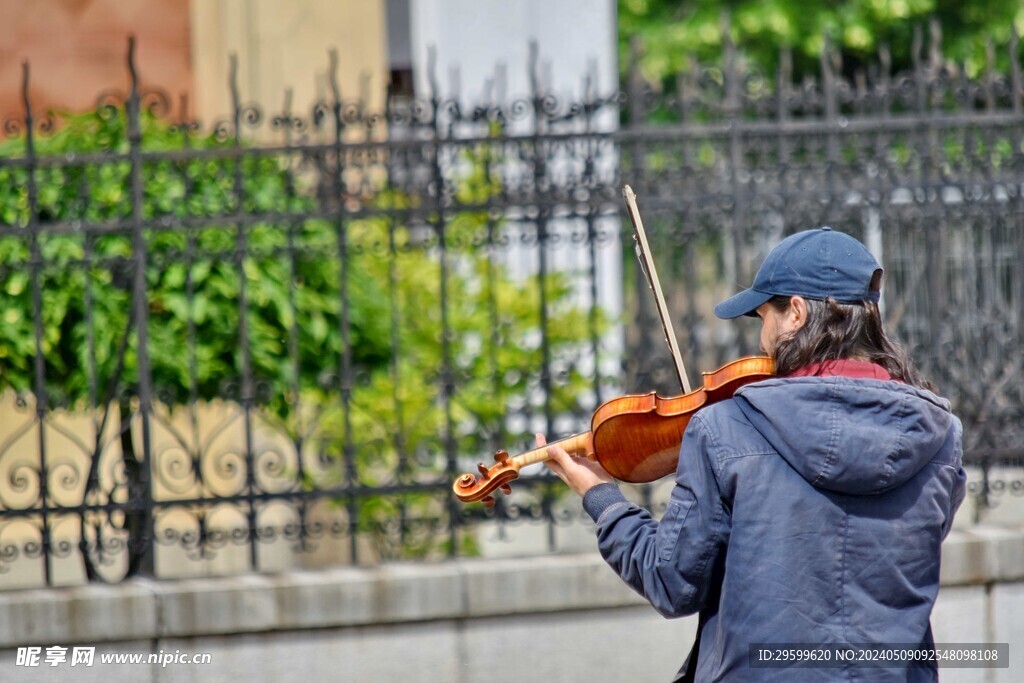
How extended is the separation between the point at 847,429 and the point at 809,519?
186 mm

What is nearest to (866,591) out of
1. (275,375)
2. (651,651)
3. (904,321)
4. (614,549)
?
(614,549)

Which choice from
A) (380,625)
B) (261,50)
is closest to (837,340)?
(380,625)

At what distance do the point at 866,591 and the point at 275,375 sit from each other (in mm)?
3387

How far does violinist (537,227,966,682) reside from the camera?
2.36 m

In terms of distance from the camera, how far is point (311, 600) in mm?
5004

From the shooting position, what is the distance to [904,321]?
5898 millimetres

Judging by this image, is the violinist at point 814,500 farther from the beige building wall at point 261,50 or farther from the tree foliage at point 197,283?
the beige building wall at point 261,50

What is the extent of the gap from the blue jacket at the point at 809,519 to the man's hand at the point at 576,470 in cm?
29

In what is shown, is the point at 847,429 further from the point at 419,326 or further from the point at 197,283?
the point at 419,326

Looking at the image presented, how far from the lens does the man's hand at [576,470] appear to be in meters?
2.70

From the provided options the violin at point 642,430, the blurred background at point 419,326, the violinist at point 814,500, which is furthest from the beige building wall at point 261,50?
the violinist at point 814,500

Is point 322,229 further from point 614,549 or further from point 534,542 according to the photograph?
point 614,549

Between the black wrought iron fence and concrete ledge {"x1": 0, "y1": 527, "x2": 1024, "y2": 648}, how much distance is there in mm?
210

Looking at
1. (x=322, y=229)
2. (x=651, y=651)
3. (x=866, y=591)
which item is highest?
(x=322, y=229)
